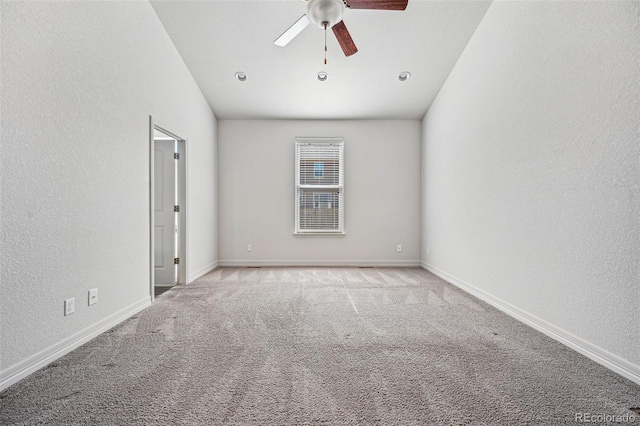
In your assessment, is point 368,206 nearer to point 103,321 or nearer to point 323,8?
point 323,8

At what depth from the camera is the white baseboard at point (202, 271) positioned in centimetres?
395

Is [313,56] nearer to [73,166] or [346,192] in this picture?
[346,192]

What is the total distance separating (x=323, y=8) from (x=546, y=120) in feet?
6.48

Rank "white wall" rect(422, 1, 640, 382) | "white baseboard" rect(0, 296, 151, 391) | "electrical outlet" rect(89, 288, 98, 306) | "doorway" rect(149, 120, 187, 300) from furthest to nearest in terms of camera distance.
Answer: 1. "doorway" rect(149, 120, 187, 300)
2. "electrical outlet" rect(89, 288, 98, 306)
3. "white wall" rect(422, 1, 640, 382)
4. "white baseboard" rect(0, 296, 151, 391)

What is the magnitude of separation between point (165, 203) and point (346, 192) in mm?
2887

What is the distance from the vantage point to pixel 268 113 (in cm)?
489

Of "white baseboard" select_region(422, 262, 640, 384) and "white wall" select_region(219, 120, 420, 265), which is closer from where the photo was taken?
"white baseboard" select_region(422, 262, 640, 384)

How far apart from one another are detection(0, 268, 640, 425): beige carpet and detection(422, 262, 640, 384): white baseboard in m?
0.06

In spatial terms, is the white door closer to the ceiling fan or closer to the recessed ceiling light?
the ceiling fan

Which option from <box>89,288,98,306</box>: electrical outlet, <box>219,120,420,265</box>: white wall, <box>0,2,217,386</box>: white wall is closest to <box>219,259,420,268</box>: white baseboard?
<box>219,120,420,265</box>: white wall

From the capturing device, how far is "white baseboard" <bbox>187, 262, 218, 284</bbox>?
3.95 m

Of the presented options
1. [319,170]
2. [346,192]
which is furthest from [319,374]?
[319,170]

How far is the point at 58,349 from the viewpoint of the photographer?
6.13ft

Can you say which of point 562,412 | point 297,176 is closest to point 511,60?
point 562,412
